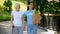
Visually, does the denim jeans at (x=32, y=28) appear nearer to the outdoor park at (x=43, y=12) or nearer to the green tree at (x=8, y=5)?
the outdoor park at (x=43, y=12)

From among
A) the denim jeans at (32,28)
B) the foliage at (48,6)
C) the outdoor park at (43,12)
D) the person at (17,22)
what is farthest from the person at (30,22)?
the foliage at (48,6)

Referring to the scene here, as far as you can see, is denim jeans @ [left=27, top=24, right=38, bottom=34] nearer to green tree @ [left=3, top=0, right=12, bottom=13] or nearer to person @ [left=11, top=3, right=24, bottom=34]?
person @ [left=11, top=3, right=24, bottom=34]

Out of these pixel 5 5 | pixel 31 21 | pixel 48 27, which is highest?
pixel 5 5

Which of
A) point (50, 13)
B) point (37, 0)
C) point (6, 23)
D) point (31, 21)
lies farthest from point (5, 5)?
point (31, 21)

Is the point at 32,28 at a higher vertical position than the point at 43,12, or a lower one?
lower

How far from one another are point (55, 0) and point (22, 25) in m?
4.27

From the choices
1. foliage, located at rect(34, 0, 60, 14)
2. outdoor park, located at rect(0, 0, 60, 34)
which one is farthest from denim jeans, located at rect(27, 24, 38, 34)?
foliage, located at rect(34, 0, 60, 14)

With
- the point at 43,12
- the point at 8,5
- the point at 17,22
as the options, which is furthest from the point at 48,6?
the point at 17,22

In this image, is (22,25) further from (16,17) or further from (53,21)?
(53,21)

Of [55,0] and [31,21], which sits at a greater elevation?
[55,0]

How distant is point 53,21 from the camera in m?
7.73

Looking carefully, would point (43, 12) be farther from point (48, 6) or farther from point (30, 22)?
point (30, 22)

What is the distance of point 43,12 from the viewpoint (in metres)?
7.88

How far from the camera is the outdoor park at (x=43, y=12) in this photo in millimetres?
7484
